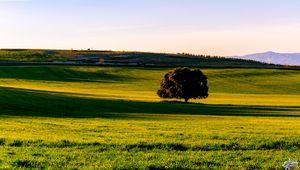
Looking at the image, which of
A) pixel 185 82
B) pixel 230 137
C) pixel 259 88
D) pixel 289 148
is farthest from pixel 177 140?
pixel 259 88

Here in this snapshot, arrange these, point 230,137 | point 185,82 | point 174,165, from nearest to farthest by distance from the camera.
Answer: point 174,165
point 230,137
point 185,82

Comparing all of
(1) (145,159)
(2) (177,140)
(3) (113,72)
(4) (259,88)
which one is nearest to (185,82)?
(4) (259,88)

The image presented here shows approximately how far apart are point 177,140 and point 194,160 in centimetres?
618

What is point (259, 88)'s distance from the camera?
436ft

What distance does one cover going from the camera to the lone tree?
85500 millimetres

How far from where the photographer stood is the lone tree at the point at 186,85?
85.5 meters

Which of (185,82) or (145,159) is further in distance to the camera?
(185,82)

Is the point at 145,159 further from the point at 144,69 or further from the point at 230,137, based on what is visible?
the point at 144,69

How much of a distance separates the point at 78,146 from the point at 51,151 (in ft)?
5.97

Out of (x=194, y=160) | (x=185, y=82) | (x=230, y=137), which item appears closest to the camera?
(x=194, y=160)

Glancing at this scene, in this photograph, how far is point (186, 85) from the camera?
85375mm

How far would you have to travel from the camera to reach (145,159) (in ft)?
58.7

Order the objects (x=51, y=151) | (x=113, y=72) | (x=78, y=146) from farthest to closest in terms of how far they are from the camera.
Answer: (x=113, y=72) < (x=78, y=146) < (x=51, y=151)

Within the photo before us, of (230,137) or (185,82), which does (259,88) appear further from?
(230,137)
